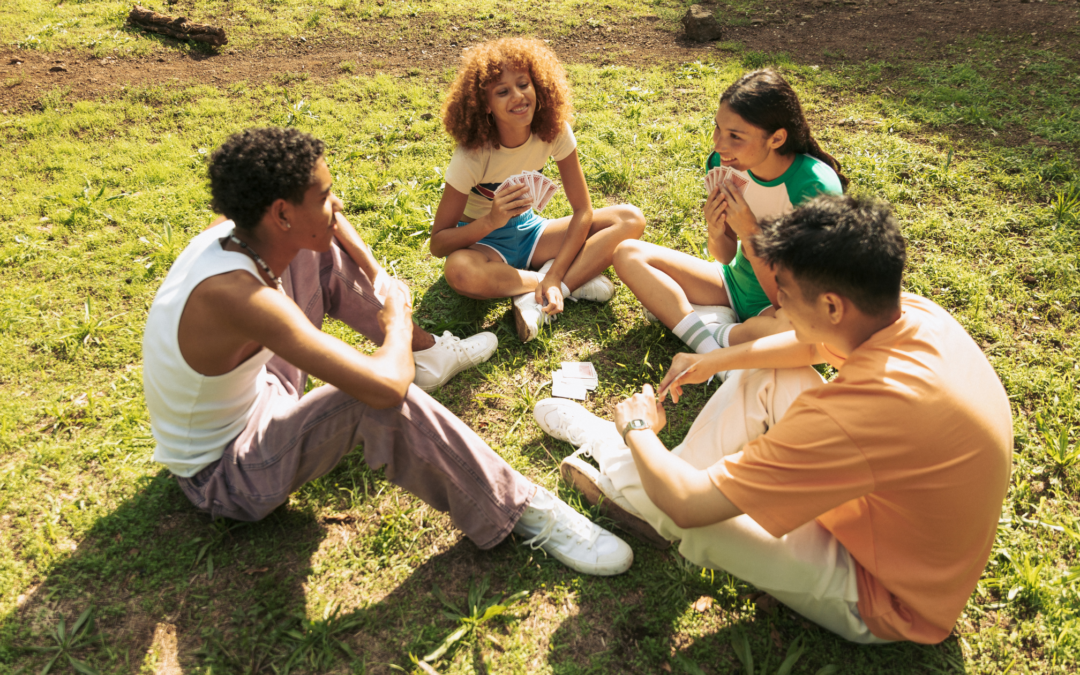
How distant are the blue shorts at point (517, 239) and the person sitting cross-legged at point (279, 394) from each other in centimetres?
145

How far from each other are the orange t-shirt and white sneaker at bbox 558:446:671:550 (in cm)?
75

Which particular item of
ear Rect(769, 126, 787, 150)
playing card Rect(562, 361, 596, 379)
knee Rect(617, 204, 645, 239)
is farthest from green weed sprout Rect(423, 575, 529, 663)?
ear Rect(769, 126, 787, 150)

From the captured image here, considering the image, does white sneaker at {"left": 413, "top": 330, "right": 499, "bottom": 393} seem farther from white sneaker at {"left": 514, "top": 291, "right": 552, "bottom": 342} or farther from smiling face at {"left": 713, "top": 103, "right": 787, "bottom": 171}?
smiling face at {"left": 713, "top": 103, "right": 787, "bottom": 171}

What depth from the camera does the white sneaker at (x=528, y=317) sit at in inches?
147

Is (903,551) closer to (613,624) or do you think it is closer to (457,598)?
(613,624)

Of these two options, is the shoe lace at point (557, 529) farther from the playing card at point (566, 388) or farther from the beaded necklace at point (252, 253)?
the beaded necklace at point (252, 253)

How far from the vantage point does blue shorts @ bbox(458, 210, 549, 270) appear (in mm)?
4062

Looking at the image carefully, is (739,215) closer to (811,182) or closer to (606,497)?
(811,182)

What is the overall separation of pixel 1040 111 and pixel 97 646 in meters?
7.48

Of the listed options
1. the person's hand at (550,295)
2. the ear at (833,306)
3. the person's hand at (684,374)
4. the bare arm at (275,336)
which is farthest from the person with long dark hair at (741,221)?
the bare arm at (275,336)

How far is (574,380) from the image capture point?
3576mm

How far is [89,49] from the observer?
720 cm

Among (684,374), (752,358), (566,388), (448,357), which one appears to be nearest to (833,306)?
(752,358)

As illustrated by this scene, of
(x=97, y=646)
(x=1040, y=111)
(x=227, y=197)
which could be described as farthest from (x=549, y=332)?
(x=1040, y=111)
